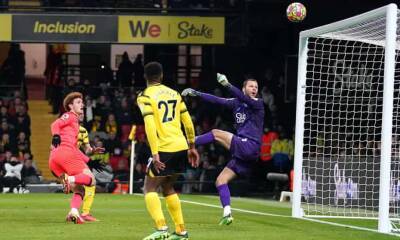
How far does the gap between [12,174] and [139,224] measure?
13.3 m

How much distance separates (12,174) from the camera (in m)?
26.4

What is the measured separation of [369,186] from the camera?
1912cm

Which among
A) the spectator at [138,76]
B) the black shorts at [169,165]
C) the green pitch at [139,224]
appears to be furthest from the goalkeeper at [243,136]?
the spectator at [138,76]

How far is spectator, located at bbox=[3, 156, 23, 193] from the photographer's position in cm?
2614

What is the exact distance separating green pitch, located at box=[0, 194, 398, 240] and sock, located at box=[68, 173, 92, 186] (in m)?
0.63

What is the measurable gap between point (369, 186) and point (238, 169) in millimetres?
5467

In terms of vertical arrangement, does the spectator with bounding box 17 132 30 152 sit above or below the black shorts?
below

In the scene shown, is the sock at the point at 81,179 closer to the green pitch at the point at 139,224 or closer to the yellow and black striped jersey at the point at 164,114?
the green pitch at the point at 139,224

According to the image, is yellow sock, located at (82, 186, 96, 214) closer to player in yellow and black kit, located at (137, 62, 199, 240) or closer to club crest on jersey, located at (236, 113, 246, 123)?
club crest on jersey, located at (236, 113, 246, 123)

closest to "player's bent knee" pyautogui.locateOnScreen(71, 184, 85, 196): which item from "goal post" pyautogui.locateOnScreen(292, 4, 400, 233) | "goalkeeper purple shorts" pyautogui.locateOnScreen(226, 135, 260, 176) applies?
"goalkeeper purple shorts" pyautogui.locateOnScreen(226, 135, 260, 176)

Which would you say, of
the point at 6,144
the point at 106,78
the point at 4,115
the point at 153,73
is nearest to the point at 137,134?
the point at 6,144

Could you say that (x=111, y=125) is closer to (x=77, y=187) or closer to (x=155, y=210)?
(x=77, y=187)

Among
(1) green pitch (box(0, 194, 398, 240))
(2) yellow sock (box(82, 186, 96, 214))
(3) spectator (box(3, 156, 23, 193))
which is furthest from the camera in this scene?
(3) spectator (box(3, 156, 23, 193))

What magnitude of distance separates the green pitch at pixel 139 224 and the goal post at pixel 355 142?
0.85 metres
